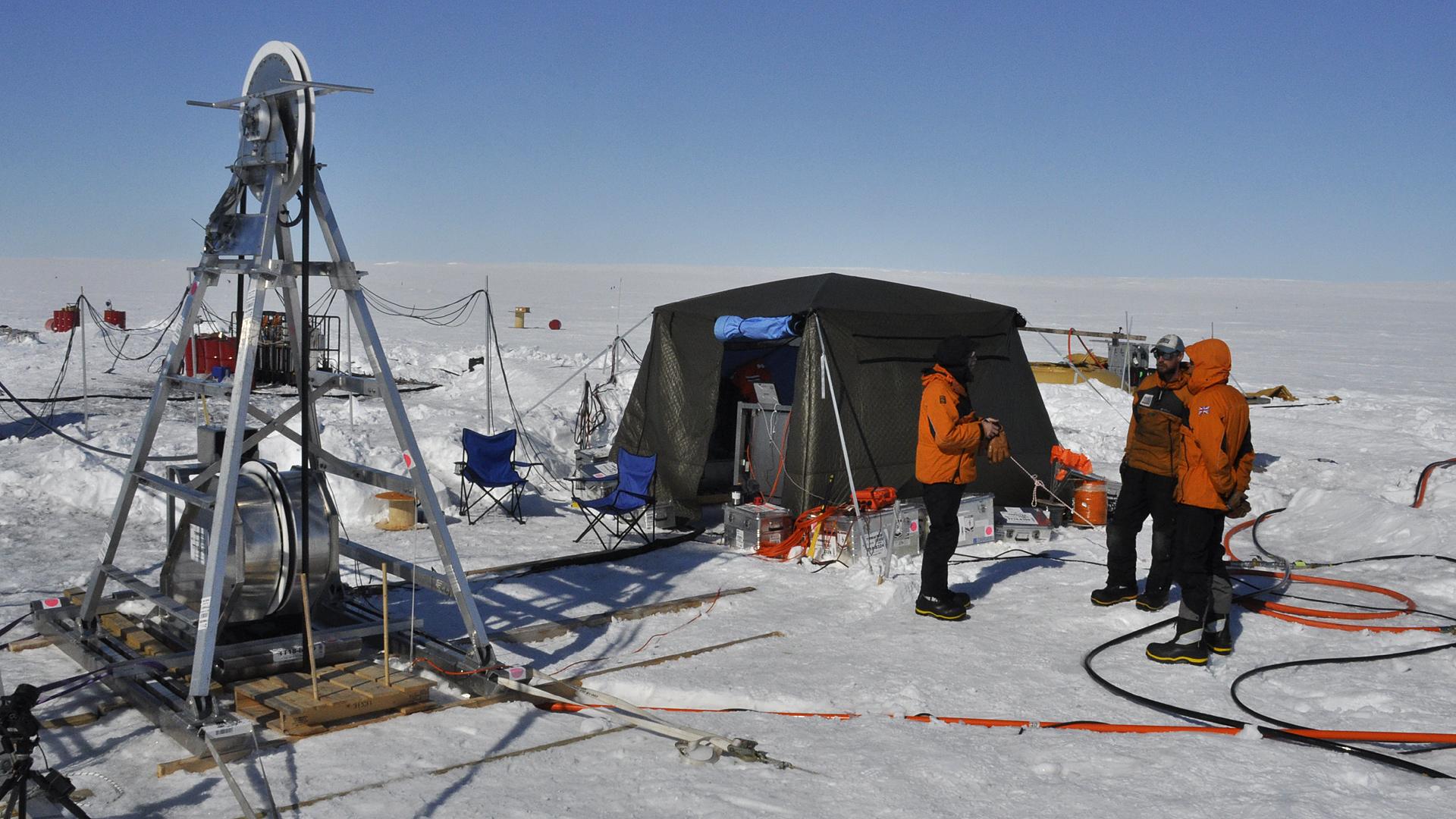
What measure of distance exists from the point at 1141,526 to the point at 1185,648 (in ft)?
4.06

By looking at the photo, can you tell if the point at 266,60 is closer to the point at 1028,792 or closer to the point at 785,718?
the point at 785,718

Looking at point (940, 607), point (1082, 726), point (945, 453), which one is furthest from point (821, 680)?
point (945, 453)

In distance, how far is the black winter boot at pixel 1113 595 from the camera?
7109 mm

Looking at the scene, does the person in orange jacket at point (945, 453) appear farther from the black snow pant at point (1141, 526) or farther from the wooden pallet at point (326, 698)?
the wooden pallet at point (326, 698)

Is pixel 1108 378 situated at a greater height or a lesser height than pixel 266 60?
lesser

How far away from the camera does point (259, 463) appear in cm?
560

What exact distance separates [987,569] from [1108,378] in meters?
12.8

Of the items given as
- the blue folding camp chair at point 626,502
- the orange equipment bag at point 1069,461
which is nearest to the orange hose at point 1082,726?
the blue folding camp chair at point 626,502

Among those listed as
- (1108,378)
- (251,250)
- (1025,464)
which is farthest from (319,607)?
(1108,378)

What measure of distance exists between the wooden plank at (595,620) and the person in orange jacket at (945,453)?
141cm

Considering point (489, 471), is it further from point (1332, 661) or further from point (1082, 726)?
point (1332, 661)

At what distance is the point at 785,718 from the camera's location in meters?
5.17

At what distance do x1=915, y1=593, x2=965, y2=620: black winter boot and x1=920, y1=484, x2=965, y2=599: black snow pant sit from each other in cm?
3

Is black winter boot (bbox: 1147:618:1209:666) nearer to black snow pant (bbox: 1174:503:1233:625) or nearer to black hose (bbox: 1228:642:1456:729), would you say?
black snow pant (bbox: 1174:503:1233:625)
